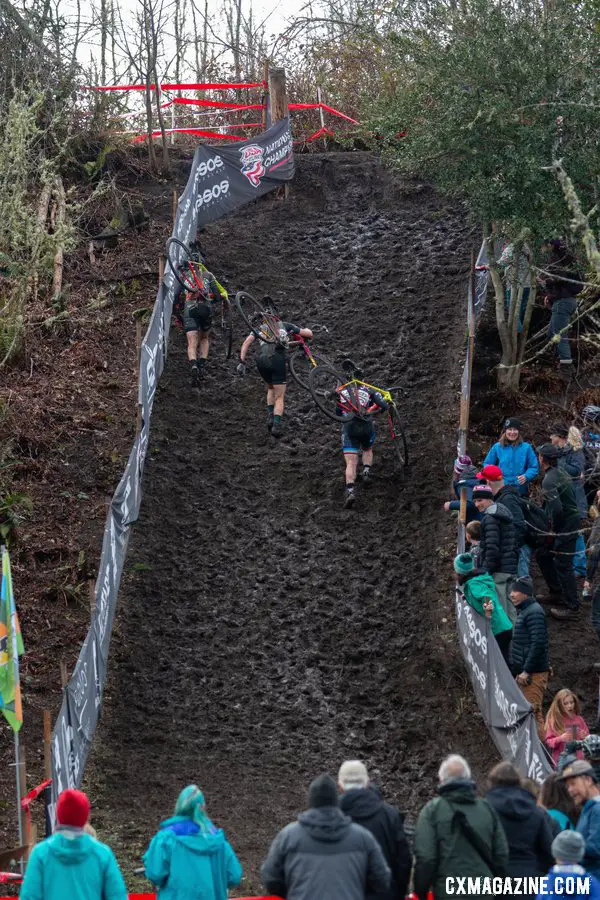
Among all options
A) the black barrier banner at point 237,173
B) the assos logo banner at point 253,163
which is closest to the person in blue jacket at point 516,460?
the black barrier banner at point 237,173

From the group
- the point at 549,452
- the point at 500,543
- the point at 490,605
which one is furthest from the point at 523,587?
the point at 549,452

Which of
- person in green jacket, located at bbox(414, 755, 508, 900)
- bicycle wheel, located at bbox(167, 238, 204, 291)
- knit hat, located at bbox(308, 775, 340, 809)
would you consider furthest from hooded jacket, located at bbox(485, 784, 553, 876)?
bicycle wheel, located at bbox(167, 238, 204, 291)

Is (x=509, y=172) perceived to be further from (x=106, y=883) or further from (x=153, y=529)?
(x=106, y=883)

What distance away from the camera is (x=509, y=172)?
50.4 feet

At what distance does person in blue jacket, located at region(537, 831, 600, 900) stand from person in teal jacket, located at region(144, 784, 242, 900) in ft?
5.43

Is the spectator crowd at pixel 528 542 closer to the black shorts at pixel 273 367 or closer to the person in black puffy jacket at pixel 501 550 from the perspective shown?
the person in black puffy jacket at pixel 501 550

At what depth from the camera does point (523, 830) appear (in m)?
6.19

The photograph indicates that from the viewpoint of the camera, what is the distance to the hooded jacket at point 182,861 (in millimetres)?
6098

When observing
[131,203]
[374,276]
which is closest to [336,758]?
[374,276]

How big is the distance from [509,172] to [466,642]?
650cm

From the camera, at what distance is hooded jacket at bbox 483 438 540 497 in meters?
13.2

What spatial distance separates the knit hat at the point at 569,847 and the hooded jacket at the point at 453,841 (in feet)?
1.00

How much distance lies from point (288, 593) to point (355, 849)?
25.7 ft

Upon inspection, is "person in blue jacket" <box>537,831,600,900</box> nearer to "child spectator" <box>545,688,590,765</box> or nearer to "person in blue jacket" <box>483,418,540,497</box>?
"child spectator" <box>545,688,590,765</box>
